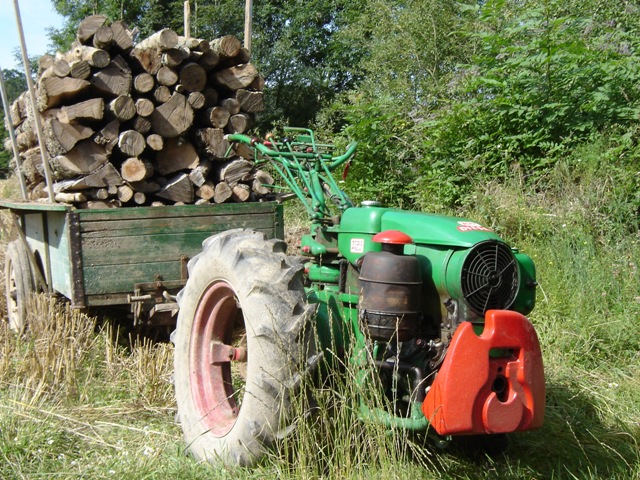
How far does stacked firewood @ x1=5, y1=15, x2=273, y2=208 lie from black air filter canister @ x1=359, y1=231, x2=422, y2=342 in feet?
8.06

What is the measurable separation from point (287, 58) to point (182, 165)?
1254 centimetres

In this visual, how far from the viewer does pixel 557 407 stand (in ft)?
13.6

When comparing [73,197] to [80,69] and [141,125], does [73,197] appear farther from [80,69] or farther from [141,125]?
[80,69]

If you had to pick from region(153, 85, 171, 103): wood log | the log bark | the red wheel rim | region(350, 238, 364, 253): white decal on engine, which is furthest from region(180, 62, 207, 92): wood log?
region(350, 238, 364, 253): white decal on engine

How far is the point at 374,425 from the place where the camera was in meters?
2.86

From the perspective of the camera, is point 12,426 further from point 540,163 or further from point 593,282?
point 540,163

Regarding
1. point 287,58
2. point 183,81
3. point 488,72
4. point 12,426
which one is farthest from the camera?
point 287,58

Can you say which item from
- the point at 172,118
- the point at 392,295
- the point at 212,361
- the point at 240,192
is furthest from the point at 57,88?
the point at 392,295

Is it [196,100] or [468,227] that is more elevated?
[196,100]

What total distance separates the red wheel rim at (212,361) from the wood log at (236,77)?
2.28m

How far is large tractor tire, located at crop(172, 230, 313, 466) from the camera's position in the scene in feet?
9.59

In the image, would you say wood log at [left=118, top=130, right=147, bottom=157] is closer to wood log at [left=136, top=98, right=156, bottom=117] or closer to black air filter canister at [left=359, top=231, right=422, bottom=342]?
wood log at [left=136, top=98, right=156, bottom=117]

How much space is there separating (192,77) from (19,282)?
6.80 feet

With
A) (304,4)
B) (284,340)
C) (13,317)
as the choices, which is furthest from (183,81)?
(304,4)
